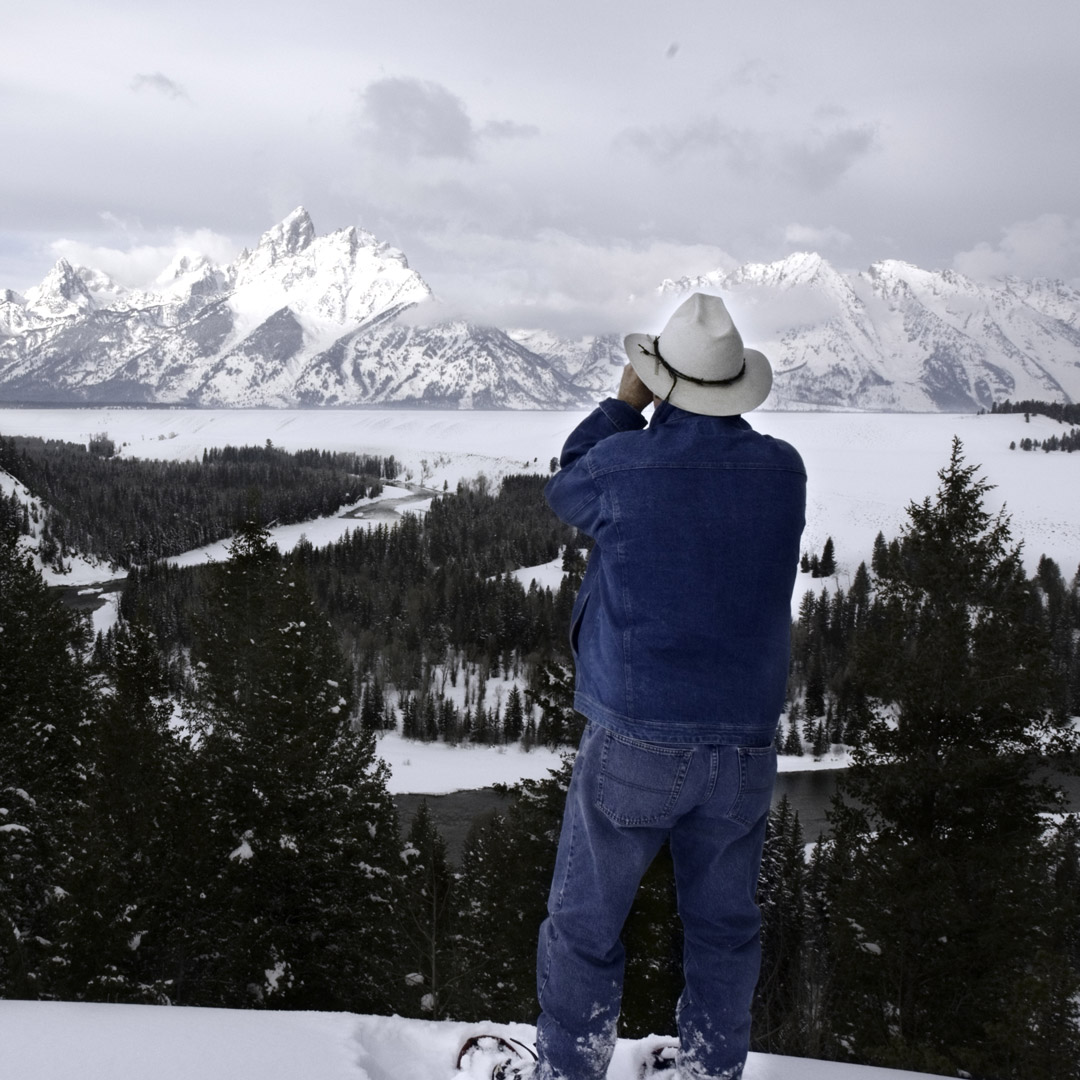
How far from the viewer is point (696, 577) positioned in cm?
254

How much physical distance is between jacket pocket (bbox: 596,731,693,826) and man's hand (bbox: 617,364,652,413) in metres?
1.24

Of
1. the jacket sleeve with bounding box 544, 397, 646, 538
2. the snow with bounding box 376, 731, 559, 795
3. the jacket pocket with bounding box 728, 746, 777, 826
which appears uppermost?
the jacket sleeve with bounding box 544, 397, 646, 538

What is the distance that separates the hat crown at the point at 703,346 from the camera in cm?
273

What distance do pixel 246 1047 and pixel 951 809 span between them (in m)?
9.23

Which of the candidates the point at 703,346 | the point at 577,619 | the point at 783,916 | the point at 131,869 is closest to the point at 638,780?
the point at 577,619

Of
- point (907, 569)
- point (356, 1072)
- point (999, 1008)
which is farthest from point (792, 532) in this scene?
point (999, 1008)

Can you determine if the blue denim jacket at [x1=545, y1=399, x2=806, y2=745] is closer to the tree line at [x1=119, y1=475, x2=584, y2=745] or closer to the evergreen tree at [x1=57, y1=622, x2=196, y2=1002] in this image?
the evergreen tree at [x1=57, y1=622, x2=196, y2=1002]

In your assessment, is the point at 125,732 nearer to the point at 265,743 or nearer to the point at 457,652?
the point at 265,743

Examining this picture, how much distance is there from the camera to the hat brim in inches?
107

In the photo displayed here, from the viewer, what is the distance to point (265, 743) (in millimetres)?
13422

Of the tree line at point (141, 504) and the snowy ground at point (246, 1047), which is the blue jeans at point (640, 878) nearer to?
the snowy ground at point (246, 1047)

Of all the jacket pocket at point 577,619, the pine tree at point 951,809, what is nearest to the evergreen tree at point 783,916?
the pine tree at point 951,809

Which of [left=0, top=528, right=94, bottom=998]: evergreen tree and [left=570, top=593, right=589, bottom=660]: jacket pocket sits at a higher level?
[left=570, top=593, right=589, bottom=660]: jacket pocket

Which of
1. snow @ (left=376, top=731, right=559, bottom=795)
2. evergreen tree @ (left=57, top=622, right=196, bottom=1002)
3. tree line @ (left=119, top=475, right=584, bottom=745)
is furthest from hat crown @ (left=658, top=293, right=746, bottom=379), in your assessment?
tree line @ (left=119, top=475, right=584, bottom=745)
